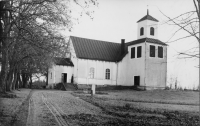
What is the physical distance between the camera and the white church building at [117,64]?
3553cm

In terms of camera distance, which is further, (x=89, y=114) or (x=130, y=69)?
(x=130, y=69)

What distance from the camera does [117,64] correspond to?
4034 cm

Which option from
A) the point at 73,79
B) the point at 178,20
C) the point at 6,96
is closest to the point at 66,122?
the point at 178,20

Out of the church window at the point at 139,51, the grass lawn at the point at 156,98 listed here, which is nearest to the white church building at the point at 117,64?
the church window at the point at 139,51

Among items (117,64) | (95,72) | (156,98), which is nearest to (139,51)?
(117,64)

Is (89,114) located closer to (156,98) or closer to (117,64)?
(156,98)

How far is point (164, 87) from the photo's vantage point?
119 feet

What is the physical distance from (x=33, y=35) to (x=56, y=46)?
153 cm

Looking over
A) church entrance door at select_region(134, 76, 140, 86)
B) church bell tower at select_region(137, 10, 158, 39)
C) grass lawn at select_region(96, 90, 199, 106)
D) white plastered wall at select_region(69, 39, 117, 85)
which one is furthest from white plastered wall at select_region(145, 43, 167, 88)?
white plastered wall at select_region(69, 39, 117, 85)

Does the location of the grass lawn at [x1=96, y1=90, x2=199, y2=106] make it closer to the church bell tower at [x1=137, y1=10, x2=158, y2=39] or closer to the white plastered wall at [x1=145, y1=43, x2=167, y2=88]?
the white plastered wall at [x1=145, y1=43, x2=167, y2=88]

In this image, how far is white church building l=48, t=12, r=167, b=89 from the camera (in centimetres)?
3553

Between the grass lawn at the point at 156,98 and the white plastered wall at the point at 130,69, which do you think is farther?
the white plastered wall at the point at 130,69

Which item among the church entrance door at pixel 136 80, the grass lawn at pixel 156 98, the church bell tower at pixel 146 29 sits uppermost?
the church bell tower at pixel 146 29

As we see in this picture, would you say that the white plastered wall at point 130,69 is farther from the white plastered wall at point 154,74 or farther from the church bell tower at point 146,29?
the church bell tower at point 146,29
